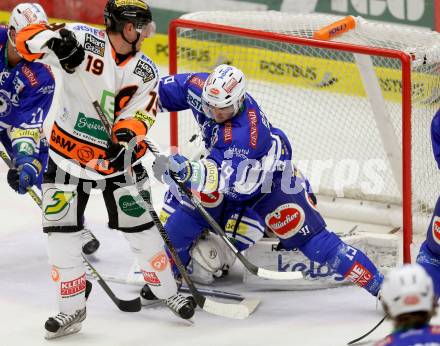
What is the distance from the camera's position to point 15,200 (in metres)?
6.34

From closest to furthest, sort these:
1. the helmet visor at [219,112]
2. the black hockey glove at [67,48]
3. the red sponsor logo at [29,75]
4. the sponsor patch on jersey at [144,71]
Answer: the black hockey glove at [67,48], the sponsor patch on jersey at [144,71], the helmet visor at [219,112], the red sponsor logo at [29,75]

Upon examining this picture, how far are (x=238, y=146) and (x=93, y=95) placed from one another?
68 centimetres

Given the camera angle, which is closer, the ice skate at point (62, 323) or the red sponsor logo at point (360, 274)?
the ice skate at point (62, 323)

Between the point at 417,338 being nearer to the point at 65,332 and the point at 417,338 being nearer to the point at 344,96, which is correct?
the point at 65,332

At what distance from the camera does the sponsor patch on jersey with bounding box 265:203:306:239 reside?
473 cm

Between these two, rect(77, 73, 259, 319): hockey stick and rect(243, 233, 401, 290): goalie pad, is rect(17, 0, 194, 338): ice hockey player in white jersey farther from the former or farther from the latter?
rect(243, 233, 401, 290): goalie pad

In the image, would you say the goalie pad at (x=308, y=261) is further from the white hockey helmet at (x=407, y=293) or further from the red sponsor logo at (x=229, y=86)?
the white hockey helmet at (x=407, y=293)

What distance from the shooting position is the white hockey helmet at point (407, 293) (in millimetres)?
2775

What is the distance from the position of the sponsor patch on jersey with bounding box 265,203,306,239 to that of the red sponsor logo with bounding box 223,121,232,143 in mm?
390

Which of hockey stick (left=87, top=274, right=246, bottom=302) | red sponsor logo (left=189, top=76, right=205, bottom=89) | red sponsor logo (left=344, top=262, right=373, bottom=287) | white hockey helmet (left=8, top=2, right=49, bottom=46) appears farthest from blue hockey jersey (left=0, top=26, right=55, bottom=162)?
red sponsor logo (left=344, top=262, right=373, bottom=287)

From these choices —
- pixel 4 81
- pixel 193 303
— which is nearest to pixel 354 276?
pixel 193 303

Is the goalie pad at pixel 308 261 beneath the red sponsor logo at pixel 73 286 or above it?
beneath

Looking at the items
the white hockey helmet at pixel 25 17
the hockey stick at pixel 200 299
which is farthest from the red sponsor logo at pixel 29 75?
the hockey stick at pixel 200 299

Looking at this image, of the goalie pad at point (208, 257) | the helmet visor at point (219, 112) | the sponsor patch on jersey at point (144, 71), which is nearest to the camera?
the sponsor patch on jersey at point (144, 71)
